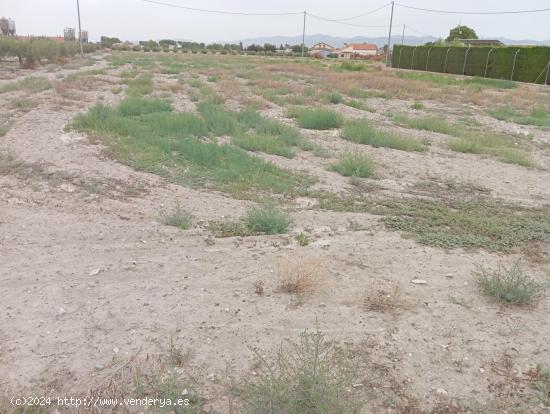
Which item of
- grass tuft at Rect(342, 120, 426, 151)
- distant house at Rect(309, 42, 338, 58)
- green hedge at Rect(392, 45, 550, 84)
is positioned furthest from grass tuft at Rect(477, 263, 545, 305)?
distant house at Rect(309, 42, 338, 58)

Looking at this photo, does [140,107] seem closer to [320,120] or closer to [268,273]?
[320,120]

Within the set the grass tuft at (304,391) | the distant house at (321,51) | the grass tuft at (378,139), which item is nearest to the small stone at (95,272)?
the grass tuft at (304,391)

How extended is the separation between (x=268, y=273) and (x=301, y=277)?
0.41m

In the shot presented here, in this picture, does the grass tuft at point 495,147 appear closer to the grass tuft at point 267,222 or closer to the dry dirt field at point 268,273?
the dry dirt field at point 268,273

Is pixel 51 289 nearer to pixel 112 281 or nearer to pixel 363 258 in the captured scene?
pixel 112 281

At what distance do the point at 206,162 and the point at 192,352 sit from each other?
510 centimetres

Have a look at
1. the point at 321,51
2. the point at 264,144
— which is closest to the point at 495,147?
the point at 264,144

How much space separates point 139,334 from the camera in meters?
3.60

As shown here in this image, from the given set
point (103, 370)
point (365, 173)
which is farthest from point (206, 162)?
point (103, 370)

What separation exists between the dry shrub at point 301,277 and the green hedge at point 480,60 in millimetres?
31748

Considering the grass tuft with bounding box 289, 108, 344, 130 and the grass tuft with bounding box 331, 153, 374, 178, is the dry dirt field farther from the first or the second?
the grass tuft with bounding box 289, 108, 344, 130

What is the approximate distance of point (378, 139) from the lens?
35.2ft

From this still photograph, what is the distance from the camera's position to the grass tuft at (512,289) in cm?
417

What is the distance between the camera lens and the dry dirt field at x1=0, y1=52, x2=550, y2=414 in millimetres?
3156
